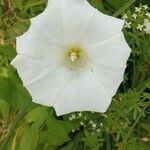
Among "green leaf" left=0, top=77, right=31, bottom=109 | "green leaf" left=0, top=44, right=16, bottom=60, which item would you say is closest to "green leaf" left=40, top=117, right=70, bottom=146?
"green leaf" left=0, top=77, right=31, bottom=109

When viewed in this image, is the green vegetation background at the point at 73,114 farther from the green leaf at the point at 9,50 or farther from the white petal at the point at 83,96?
the white petal at the point at 83,96

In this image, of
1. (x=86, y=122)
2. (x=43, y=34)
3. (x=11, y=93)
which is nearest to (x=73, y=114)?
(x=86, y=122)

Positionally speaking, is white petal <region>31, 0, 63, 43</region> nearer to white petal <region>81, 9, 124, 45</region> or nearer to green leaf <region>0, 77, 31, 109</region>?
white petal <region>81, 9, 124, 45</region>

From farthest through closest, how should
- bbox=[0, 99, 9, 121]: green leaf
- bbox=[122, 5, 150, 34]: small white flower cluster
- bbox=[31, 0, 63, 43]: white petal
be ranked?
bbox=[0, 99, 9, 121]: green leaf → bbox=[122, 5, 150, 34]: small white flower cluster → bbox=[31, 0, 63, 43]: white petal

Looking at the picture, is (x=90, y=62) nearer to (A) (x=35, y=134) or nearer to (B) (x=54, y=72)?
(B) (x=54, y=72)

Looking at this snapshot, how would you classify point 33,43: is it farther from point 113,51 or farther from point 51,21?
point 113,51

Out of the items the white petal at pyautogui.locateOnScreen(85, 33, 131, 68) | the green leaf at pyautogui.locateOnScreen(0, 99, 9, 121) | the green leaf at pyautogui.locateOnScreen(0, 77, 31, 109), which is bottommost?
the green leaf at pyautogui.locateOnScreen(0, 99, 9, 121)
